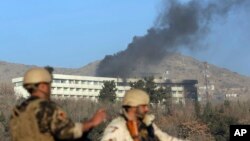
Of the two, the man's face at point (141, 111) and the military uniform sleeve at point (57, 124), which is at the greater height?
the man's face at point (141, 111)

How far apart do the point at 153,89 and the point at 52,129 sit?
346ft

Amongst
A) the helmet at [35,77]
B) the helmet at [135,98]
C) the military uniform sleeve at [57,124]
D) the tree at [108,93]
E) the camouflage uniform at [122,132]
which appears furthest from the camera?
the tree at [108,93]

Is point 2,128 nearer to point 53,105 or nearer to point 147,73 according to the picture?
point 53,105

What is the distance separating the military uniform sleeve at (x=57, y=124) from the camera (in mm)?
7281

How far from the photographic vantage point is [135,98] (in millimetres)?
8406

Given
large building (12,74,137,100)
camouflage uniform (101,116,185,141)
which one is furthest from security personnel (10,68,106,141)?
large building (12,74,137,100)

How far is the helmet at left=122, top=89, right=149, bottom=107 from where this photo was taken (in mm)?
8383

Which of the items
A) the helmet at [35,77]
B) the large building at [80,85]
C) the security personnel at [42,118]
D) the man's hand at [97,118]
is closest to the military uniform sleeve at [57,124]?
the security personnel at [42,118]

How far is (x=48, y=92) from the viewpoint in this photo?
7645 millimetres

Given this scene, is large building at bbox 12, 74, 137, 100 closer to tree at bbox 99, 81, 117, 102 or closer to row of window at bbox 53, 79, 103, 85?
row of window at bbox 53, 79, 103, 85

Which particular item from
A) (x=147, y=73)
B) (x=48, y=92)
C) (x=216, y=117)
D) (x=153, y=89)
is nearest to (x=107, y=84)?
(x=153, y=89)

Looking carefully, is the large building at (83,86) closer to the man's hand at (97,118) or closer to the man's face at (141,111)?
the man's face at (141,111)

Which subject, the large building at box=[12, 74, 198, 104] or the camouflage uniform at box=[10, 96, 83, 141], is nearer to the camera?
the camouflage uniform at box=[10, 96, 83, 141]

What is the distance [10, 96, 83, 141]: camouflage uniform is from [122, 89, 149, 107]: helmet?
114 cm
